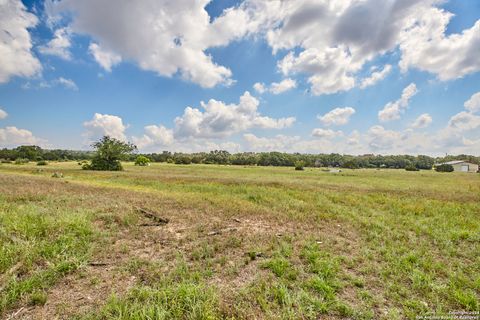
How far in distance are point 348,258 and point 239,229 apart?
4.36m

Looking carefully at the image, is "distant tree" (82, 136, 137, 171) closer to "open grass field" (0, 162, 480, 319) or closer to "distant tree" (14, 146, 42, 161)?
"open grass field" (0, 162, 480, 319)

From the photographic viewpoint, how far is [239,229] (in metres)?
9.73

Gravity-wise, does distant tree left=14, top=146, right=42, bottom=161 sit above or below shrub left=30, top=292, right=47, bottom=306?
above

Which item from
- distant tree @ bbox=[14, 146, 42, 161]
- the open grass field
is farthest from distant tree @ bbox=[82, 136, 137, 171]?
distant tree @ bbox=[14, 146, 42, 161]

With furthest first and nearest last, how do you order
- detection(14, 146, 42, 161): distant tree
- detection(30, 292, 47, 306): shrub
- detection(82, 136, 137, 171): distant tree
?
1. detection(14, 146, 42, 161): distant tree
2. detection(82, 136, 137, 171): distant tree
3. detection(30, 292, 47, 306): shrub

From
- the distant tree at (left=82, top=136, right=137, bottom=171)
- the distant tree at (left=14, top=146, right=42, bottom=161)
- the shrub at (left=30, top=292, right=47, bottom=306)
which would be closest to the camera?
the shrub at (left=30, top=292, right=47, bottom=306)

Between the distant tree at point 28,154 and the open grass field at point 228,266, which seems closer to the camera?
the open grass field at point 228,266

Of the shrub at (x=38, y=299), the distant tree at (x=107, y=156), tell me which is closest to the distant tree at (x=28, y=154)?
the distant tree at (x=107, y=156)

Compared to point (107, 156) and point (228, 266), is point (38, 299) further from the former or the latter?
point (107, 156)

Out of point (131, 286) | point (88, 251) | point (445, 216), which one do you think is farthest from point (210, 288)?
point (445, 216)

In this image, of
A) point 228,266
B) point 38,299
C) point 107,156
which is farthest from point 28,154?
point 228,266

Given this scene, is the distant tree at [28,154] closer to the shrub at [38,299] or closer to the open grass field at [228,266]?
the open grass field at [228,266]

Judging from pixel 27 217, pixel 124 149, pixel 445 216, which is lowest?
pixel 445 216

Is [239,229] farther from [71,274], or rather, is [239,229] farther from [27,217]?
[27,217]
